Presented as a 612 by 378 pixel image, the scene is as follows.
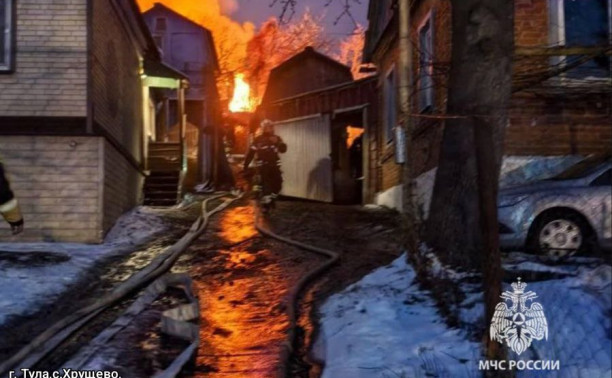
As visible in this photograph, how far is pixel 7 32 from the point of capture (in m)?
10.2

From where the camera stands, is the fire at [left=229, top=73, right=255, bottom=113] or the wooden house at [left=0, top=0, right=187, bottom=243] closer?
the wooden house at [left=0, top=0, right=187, bottom=243]

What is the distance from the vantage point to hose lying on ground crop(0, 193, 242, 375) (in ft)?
14.6

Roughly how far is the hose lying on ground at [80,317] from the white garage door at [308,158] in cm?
904

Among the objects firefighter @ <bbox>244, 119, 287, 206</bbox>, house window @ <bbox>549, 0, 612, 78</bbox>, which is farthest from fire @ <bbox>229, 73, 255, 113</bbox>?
house window @ <bbox>549, 0, 612, 78</bbox>

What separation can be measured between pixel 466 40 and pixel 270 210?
290 inches

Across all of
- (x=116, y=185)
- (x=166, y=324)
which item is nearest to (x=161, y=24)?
(x=116, y=185)

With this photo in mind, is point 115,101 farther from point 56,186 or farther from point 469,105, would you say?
point 469,105

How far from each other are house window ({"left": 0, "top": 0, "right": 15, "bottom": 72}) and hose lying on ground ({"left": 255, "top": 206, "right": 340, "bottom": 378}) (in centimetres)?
497

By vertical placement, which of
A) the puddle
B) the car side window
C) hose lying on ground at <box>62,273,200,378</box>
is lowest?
hose lying on ground at <box>62,273,200,378</box>

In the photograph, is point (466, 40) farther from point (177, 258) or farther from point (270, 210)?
point (270, 210)

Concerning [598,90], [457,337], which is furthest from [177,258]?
[598,90]

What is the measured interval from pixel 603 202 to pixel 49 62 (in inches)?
347

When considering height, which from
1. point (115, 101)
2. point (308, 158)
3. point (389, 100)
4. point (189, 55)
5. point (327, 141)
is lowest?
point (308, 158)

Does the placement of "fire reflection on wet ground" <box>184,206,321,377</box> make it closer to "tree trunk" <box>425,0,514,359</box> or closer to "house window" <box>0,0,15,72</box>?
"tree trunk" <box>425,0,514,359</box>
